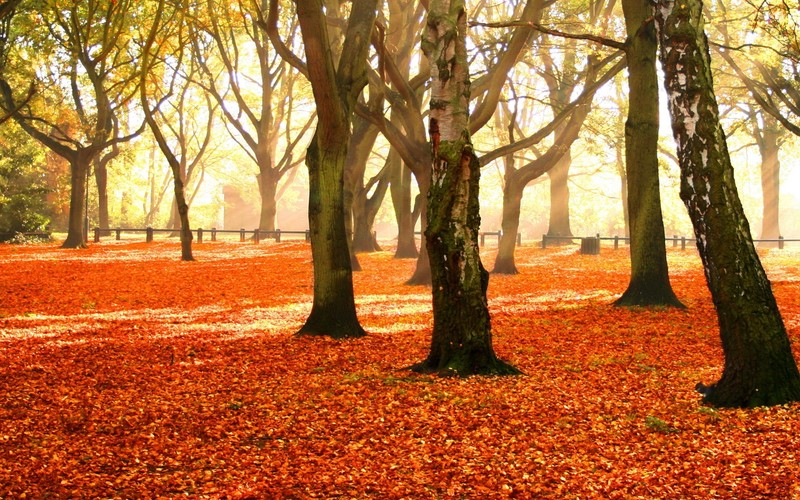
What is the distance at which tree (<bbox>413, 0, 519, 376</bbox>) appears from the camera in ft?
26.4

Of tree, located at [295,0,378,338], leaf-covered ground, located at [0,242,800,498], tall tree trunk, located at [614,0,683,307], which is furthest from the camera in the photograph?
tall tree trunk, located at [614,0,683,307]

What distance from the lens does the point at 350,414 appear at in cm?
679

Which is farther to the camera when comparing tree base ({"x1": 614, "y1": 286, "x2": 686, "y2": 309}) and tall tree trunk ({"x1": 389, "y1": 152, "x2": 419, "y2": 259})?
tall tree trunk ({"x1": 389, "y1": 152, "x2": 419, "y2": 259})

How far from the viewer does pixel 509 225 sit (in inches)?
843

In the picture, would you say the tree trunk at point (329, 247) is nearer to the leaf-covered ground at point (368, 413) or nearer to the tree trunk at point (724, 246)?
the leaf-covered ground at point (368, 413)

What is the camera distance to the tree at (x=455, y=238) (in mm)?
8039

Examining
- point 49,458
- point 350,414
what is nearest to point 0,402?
point 49,458

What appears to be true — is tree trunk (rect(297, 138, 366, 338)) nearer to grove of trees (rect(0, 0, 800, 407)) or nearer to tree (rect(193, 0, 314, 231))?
grove of trees (rect(0, 0, 800, 407))

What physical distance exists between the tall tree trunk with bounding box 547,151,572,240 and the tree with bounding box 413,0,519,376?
2851 cm

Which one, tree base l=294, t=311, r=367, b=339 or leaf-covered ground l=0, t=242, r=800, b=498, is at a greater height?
tree base l=294, t=311, r=367, b=339

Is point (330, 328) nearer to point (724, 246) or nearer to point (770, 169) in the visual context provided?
point (724, 246)

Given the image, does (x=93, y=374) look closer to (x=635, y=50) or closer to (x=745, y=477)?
(x=745, y=477)

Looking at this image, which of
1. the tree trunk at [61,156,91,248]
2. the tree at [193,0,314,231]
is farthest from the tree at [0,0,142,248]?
the tree at [193,0,314,231]

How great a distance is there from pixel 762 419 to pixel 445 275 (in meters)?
3.37
